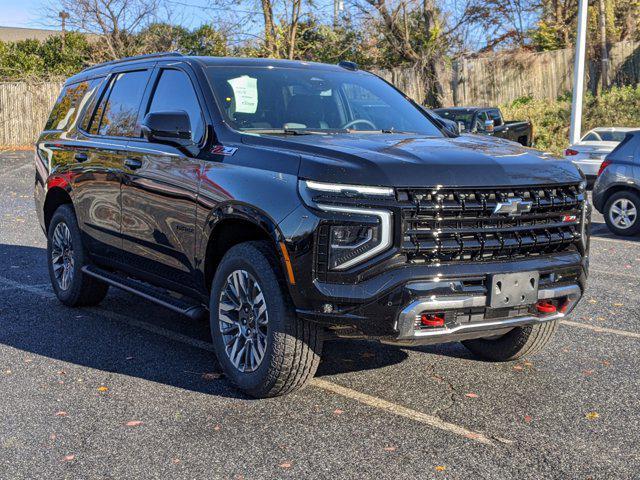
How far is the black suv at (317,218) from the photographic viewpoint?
14.7 feet

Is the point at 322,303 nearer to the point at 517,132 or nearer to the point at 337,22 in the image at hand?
the point at 517,132

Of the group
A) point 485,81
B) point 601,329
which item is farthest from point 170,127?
point 485,81

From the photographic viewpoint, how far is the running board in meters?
5.62

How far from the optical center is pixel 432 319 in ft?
15.0

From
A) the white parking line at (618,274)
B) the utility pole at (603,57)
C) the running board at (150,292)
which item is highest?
the utility pole at (603,57)

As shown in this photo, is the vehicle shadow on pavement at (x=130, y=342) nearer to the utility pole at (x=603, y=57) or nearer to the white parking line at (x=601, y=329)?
the white parking line at (x=601, y=329)

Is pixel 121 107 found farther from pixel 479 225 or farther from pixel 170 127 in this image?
pixel 479 225

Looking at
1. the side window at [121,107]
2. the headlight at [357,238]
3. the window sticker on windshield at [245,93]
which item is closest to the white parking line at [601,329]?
the headlight at [357,238]

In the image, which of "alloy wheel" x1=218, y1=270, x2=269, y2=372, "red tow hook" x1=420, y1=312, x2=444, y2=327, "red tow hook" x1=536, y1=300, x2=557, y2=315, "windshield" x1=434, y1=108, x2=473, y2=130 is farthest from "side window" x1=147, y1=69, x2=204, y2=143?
"windshield" x1=434, y1=108, x2=473, y2=130

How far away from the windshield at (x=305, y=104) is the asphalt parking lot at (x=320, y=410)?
5.14ft

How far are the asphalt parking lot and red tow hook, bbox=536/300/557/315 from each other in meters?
0.52

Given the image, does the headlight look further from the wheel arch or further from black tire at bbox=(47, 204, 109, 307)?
the wheel arch

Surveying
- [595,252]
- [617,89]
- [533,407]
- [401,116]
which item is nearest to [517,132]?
[617,89]

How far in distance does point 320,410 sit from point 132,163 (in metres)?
2.36
